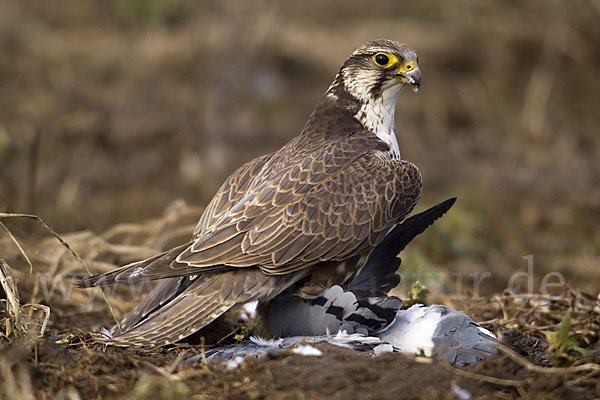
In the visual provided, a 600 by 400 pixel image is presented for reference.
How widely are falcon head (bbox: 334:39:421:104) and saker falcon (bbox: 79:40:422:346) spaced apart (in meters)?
0.27

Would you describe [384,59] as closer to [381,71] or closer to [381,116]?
[381,71]

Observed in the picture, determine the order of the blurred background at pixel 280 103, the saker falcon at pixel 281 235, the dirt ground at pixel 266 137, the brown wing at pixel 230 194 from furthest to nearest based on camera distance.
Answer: the blurred background at pixel 280 103
the dirt ground at pixel 266 137
the brown wing at pixel 230 194
the saker falcon at pixel 281 235

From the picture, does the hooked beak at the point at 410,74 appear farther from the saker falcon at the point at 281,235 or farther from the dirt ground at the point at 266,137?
the dirt ground at the point at 266,137

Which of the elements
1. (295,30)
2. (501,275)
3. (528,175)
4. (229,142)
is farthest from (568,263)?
(295,30)

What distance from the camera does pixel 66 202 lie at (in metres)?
7.56

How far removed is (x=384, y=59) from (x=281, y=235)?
1.23m

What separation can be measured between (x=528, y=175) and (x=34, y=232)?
17.1ft

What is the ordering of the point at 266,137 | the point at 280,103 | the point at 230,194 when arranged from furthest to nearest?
the point at 280,103, the point at 266,137, the point at 230,194

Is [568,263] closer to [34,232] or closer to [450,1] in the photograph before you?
[34,232]

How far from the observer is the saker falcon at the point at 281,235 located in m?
3.79

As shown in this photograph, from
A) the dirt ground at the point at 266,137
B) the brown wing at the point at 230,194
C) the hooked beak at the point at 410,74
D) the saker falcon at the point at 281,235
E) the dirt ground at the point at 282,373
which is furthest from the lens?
the dirt ground at the point at 266,137

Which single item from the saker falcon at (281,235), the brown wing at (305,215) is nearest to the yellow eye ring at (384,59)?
the saker falcon at (281,235)

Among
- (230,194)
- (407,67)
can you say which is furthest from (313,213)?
(407,67)

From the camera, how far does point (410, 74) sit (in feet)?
14.5
